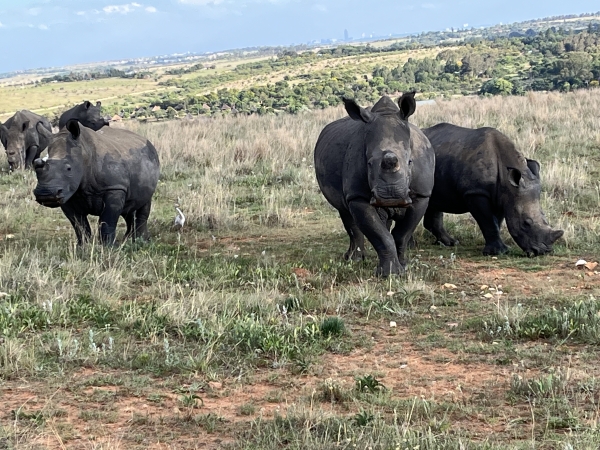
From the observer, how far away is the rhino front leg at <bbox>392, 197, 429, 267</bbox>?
25.6 feet

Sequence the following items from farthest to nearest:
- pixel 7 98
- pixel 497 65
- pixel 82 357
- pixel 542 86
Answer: pixel 7 98 < pixel 497 65 < pixel 542 86 < pixel 82 357

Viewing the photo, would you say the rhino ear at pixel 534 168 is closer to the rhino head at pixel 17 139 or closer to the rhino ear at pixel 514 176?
the rhino ear at pixel 514 176

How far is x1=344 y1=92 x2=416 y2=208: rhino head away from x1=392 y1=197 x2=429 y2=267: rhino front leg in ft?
1.52

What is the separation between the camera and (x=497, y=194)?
8.82m

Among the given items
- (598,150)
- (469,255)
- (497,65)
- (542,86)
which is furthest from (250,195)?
(497,65)

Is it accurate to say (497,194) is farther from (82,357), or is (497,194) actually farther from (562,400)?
(82,357)

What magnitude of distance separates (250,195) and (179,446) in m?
9.02

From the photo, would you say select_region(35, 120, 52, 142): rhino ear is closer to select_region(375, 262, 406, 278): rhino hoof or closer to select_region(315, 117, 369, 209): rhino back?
select_region(315, 117, 369, 209): rhino back

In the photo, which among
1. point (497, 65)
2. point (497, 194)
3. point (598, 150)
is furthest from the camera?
point (497, 65)

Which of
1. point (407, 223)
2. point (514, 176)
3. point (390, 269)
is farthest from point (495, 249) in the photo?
point (390, 269)

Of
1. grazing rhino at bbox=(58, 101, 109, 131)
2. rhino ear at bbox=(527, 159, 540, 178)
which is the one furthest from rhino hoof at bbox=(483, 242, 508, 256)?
grazing rhino at bbox=(58, 101, 109, 131)

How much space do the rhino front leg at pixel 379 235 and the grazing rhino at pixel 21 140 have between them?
11086 millimetres

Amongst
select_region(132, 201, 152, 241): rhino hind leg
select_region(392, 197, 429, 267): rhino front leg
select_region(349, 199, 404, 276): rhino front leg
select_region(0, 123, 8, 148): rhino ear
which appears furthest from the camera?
select_region(0, 123, 8, 148): rhino ear

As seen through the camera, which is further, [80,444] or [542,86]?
[542,86]
